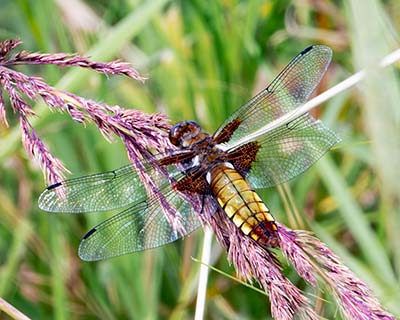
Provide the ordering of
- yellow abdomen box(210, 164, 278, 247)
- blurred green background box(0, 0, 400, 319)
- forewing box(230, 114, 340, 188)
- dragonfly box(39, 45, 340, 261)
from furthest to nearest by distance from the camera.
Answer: blurred green background box(0, 0, 400, 319)
forewing box(230, 114, 340, 188)
dragonfly box(39, 45, 340, 261)
yellow abdomen box(210, 164, 278, 247)

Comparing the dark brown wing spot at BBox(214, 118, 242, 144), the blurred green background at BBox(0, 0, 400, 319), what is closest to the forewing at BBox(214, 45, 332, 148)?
the dark brown wing spot at BBox(214, 118, 242, 144)

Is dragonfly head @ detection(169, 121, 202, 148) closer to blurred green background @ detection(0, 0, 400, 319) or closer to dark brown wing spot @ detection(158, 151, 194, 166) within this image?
dark brown wing spot @ detection(158, 151, 194, 166)

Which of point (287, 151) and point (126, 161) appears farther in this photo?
point (126, 161)

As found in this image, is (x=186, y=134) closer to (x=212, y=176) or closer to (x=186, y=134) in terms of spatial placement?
(x=186, y=134)

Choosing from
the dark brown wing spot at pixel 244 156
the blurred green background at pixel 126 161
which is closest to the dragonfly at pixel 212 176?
the dark brown wing spot at pixel 244 156

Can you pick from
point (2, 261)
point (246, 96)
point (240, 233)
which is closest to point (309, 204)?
point (246, 96)

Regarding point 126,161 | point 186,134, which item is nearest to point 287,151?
point 186,134

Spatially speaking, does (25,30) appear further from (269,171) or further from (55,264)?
(269,171)
